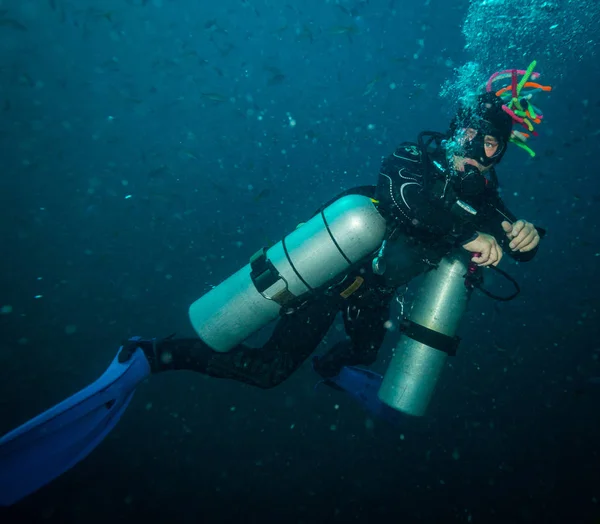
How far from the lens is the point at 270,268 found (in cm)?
337

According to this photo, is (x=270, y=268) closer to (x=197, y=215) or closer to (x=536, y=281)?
(x=197, y=215)

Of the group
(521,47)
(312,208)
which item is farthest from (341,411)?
(521,47)

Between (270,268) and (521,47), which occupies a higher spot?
(521,47)

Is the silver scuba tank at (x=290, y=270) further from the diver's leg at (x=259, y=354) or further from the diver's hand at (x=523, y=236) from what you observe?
the diver's hand at (x=523, y=236)

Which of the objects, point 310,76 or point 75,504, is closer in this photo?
point 75,504

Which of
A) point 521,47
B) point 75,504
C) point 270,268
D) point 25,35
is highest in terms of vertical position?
point 521,47

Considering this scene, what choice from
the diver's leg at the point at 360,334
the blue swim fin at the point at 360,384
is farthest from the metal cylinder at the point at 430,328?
the blue swim fin at the point at 360,384

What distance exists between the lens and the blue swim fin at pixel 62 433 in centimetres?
308

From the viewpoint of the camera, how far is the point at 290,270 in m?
3.32

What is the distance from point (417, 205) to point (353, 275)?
1.08 m

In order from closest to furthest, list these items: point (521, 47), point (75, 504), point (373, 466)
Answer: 1. point (75, 504)
2. point (373, 466)
3. point (521, 47)

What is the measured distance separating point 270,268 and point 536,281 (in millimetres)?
15316

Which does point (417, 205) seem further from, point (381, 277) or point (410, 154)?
point (381, 277)

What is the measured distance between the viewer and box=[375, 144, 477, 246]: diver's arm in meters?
2.72
